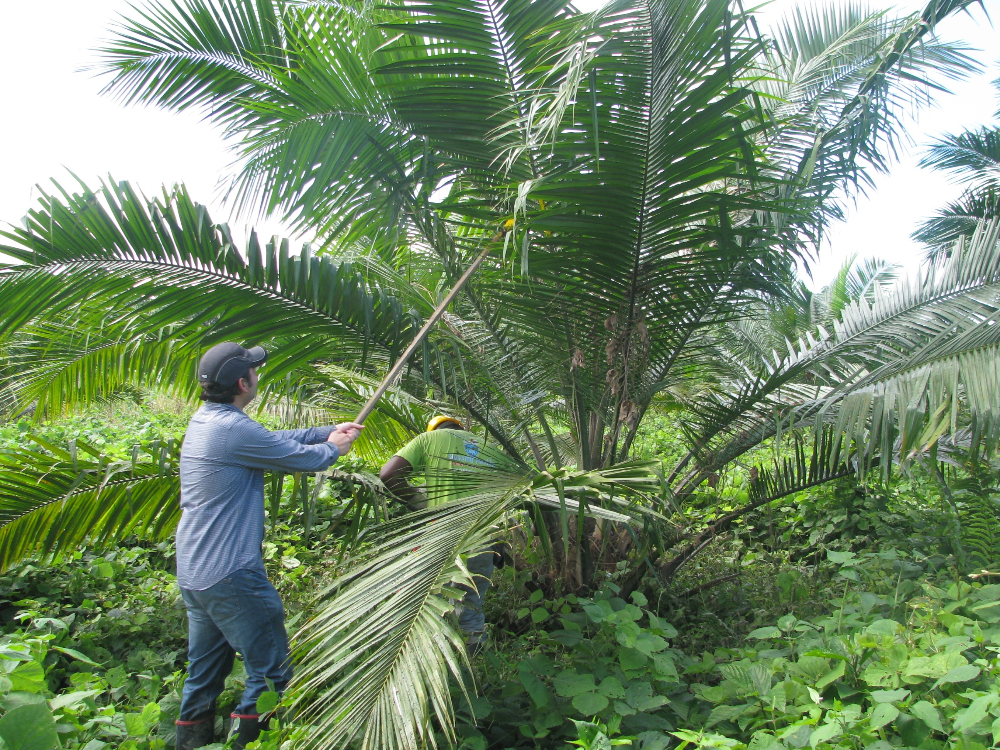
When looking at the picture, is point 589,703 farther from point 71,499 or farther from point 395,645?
point 71,499

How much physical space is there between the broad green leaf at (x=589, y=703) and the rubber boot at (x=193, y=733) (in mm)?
1334

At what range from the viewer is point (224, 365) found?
2.55 meters

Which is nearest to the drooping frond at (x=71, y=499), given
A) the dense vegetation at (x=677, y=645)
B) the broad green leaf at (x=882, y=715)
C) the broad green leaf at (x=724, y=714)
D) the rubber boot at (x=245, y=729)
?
the dense vegetation at (x=677, y=645)

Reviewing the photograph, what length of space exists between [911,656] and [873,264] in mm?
8443

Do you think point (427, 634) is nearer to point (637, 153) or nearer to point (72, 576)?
point (637, 153)

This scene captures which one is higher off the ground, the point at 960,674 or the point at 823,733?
the point at 960,674

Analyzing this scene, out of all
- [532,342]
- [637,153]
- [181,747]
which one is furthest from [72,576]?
[637,153]

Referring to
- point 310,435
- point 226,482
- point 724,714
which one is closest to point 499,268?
point 310,435

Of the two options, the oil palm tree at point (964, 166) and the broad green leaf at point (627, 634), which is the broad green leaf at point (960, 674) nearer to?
the broad green leaf at point (627, 634)

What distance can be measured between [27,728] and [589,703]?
1647 millimetres

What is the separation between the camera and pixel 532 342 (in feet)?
12.0

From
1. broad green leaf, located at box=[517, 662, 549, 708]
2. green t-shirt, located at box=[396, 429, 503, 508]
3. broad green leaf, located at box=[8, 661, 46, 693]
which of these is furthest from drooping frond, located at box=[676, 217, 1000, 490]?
broad green leaf, located at box=[8, 661, 46, 693]

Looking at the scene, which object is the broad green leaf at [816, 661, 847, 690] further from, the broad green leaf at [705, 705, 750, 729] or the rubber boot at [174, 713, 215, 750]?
the rubber boot at [174, 713, 215, 750]

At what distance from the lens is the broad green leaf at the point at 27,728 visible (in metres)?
1.70
